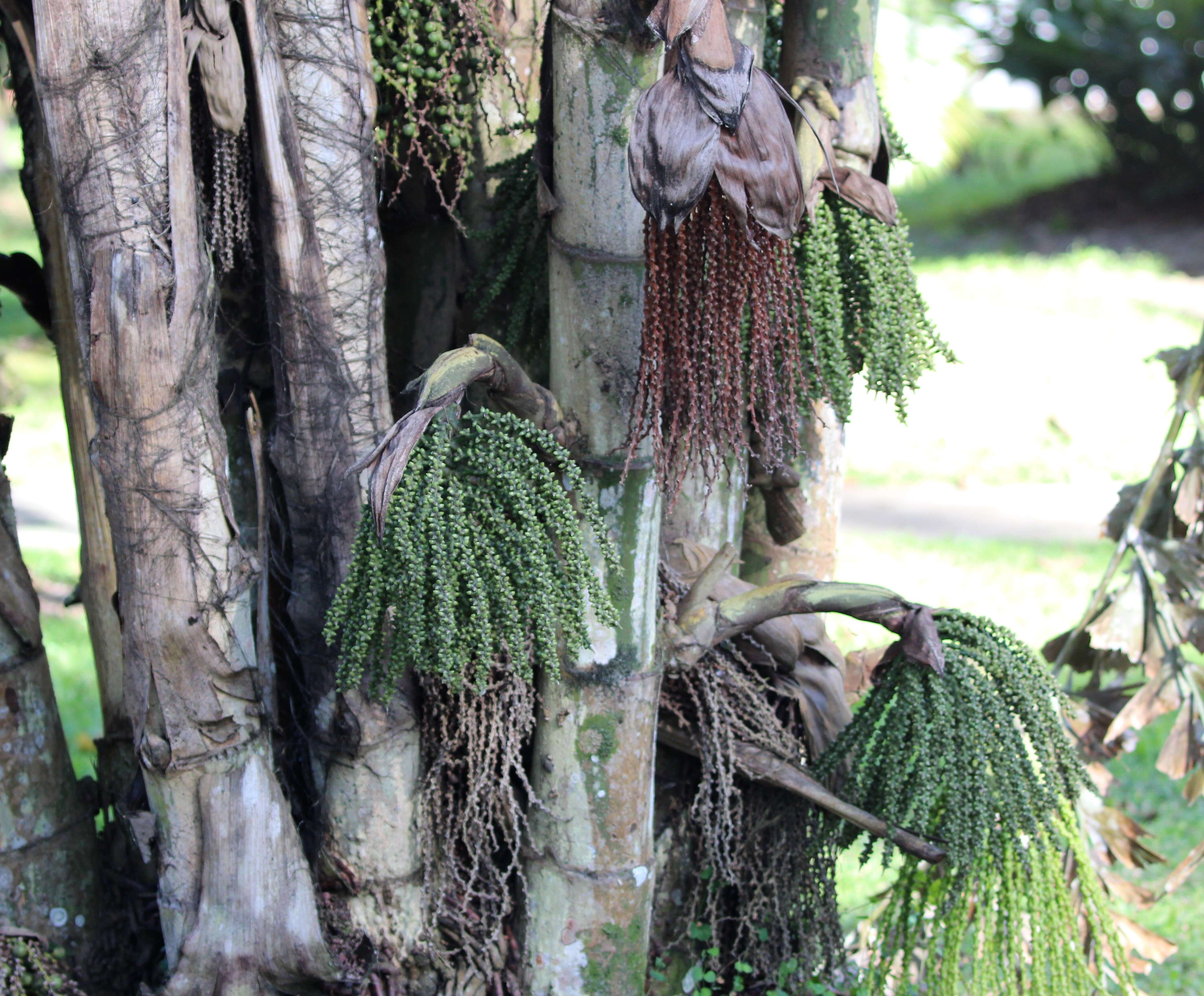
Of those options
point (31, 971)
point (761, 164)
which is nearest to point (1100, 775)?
point (761, 164)

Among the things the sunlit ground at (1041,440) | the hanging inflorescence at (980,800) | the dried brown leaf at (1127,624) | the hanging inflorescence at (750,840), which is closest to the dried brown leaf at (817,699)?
the hanging inflorescence at (750,840)

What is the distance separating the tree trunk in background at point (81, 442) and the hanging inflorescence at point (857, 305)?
118 centimetres

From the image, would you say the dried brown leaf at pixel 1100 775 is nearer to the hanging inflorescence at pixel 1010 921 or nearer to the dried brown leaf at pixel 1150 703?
the dried brown leaf at pixel 1150 703

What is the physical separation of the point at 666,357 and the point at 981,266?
10.4 meters

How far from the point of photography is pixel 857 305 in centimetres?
181

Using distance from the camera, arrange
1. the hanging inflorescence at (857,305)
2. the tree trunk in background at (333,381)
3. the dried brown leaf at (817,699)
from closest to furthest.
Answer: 1. the tree trunk in background at (333,381)
2. the hanging inflorescence at (857,305)
3. the dried brown leaf at (817,699)

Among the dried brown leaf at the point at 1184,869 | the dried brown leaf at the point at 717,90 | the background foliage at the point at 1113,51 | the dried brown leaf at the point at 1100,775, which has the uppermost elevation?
the background foliage at the point at 1113,51

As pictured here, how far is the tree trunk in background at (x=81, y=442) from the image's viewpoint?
1947 mm

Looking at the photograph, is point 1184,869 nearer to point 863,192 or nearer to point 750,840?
point 750,840

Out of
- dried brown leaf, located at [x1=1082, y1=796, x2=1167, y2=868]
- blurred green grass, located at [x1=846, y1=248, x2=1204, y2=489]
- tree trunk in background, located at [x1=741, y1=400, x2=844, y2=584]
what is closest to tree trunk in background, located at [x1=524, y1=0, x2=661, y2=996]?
tree trunk in background, located at [x1=741, y1=400, x2=844, y2=584]

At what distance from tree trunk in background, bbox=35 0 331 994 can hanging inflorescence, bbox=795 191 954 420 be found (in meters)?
0.89

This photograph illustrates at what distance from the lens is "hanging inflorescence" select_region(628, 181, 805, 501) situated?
1.40 metres

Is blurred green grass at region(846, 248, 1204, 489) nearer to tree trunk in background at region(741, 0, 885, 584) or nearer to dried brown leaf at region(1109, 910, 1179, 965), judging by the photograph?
dried brown leaf at region(1109, 910, 1179, 965)

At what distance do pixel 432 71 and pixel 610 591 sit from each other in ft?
2.78
